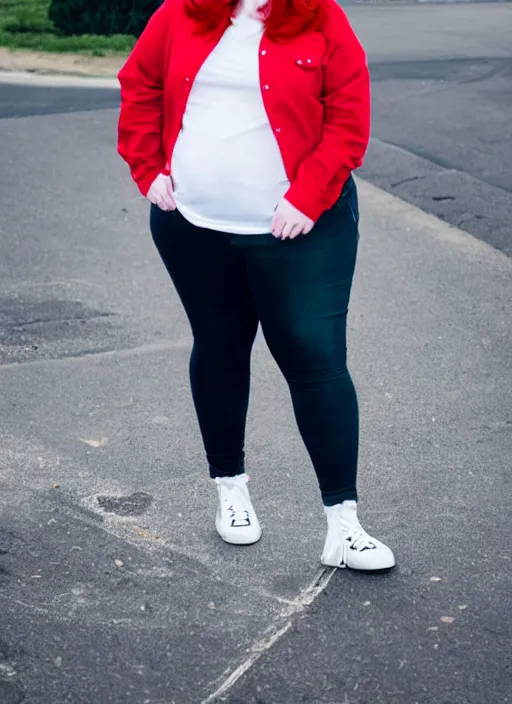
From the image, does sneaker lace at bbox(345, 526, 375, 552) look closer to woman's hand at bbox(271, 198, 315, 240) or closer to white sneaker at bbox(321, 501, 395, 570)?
white sneaker at bbox(321, 501, 395, 570)

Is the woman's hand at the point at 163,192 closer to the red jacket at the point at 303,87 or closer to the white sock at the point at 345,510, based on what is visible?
the red jacket at the point at 303,87

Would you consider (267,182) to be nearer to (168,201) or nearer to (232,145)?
(232,145)

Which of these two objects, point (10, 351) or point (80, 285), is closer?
point (10, 351)

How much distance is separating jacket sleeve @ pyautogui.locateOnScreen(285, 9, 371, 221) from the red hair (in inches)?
3.1

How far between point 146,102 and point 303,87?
1.59 feet

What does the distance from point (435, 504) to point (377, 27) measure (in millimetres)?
13866

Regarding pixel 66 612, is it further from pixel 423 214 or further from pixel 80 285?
pixel 423 214

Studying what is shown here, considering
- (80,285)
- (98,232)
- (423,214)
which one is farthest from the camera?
(423,214)

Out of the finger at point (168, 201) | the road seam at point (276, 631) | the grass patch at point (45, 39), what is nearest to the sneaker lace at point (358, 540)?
the road seam at point (276, 631)

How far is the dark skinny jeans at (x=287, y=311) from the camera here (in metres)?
3.14

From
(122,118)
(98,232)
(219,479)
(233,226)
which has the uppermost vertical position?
(122,118)

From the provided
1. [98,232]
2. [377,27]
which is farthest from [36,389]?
[377,27]

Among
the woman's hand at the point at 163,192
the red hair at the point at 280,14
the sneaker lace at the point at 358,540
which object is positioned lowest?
the sneaker lace at the point at 358,540

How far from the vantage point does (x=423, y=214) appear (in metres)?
7.56
